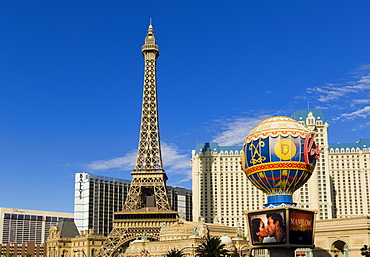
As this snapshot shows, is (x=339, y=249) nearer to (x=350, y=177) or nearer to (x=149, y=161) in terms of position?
(x=149, y=161)

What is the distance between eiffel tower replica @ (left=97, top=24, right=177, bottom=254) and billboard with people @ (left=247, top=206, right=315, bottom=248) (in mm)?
40795

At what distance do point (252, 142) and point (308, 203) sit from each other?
96.2 metres

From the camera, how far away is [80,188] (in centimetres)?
18450

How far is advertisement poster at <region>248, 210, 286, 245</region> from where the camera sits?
71.1m

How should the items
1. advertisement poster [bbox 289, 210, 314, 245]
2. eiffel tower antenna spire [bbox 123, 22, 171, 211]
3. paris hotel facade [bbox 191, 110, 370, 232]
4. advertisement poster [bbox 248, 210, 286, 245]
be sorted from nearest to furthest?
advertisement poster [bbox 248, 210, 286, 245]
advertisement poster [bbox 289, 210, 314, 245]
eiffel tower antenna spire [bbox 123, 22, 171, 211]
paris hotel facade [bbox 191, 110, 370, 232]

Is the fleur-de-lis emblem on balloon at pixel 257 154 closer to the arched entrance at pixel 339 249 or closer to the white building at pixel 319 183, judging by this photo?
the arched entrance at pixel 339 249

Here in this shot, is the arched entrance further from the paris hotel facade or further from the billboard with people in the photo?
the paris hotel facade

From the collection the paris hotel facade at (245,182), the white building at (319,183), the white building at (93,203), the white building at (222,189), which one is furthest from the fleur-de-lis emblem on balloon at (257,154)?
the white building at (93,203)

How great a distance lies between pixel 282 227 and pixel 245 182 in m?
110

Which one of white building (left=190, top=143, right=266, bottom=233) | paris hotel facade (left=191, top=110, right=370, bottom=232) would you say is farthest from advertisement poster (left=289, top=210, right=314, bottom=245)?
white building (left=190, top=143, right=266, bottom=233)

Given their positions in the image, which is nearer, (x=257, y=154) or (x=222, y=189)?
(x=257, y=154)

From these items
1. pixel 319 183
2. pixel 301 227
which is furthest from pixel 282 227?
pixel 319 183

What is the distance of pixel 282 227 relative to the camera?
71.1 meters

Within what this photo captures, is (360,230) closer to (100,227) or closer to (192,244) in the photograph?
(192,244)
